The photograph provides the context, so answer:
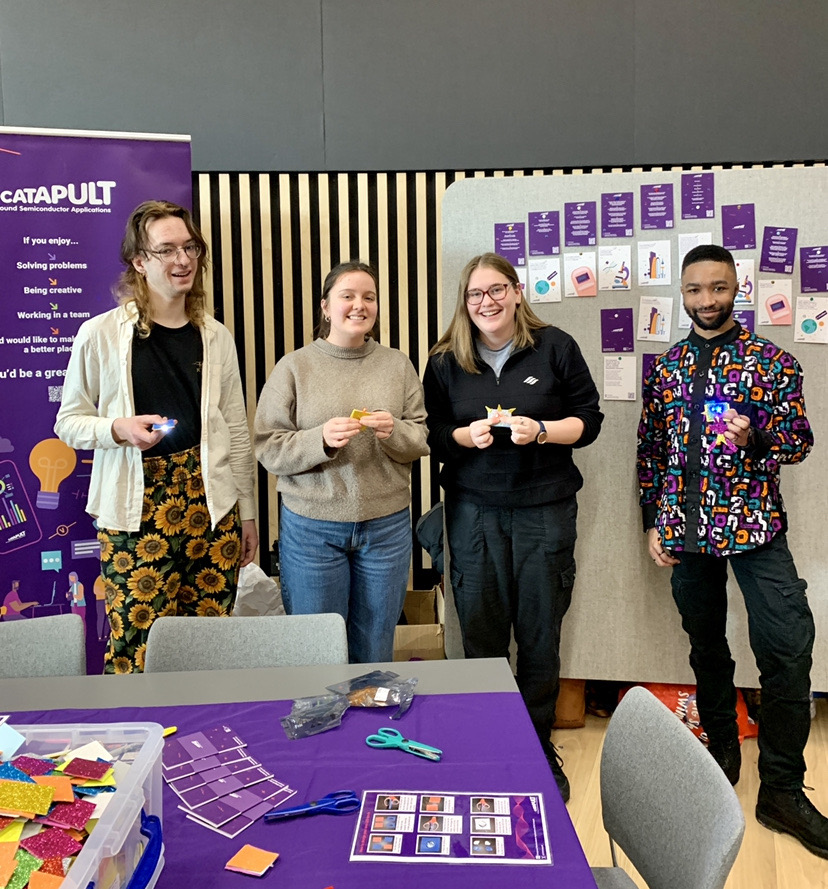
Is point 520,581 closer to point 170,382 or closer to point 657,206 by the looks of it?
point 170,382

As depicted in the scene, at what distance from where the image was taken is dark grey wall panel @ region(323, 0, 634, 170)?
12.4 feet

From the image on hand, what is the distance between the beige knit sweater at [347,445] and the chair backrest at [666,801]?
4.01 feet

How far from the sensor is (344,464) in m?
2.55

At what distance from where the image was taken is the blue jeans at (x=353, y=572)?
2.55m

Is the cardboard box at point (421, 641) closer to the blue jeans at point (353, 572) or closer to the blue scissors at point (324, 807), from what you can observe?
the blue jeans at point (353, 572)

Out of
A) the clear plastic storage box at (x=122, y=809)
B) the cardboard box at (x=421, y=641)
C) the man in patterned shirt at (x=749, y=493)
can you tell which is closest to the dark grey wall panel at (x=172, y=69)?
the man in patterned shirt at (x=749, y=493)

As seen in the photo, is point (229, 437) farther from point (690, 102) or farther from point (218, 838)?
point (690, 102)

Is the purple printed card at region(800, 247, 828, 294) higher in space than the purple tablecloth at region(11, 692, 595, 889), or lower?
higher

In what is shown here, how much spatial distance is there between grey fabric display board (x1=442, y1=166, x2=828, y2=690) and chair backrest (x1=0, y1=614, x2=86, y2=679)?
5.37ft

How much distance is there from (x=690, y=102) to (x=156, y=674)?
141 inches

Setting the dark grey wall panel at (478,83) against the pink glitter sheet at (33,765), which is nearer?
the pink glitter sheet at (33,765)

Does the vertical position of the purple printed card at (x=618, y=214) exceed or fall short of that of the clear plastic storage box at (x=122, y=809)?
it exceeds it

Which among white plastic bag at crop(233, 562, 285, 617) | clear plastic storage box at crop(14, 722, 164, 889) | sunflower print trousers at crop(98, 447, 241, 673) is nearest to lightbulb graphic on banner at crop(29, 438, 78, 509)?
sunflower print trousers at crop(98, 447, 241, 673)

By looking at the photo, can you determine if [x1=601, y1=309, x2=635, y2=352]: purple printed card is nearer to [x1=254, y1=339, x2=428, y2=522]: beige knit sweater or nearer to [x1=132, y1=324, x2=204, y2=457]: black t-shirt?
[x1=254, y1=339, x2=428, y2=522]: beige knit sweater
